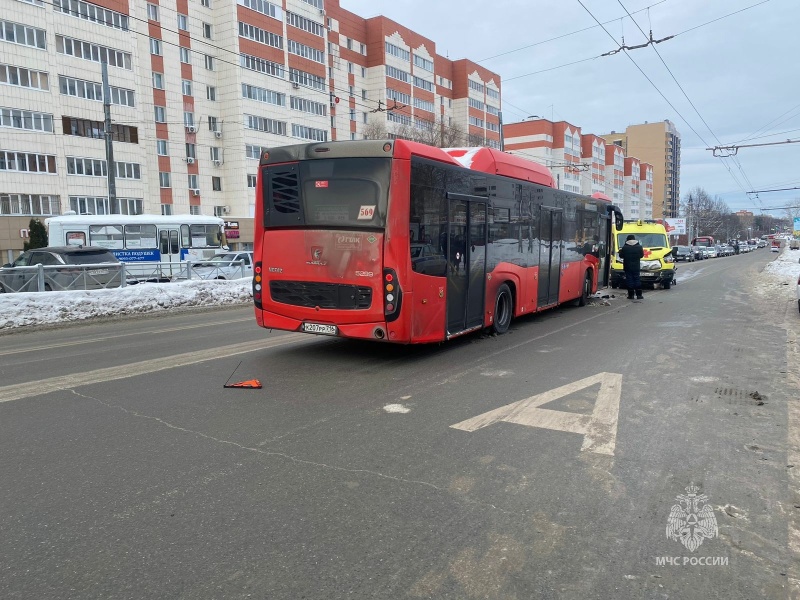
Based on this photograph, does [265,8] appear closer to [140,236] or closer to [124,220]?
[124,220]

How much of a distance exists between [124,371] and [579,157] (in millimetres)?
102310

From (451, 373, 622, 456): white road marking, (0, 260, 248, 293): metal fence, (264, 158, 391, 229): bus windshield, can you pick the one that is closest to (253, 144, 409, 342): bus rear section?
(264, 158, 391, 229): bus windshield

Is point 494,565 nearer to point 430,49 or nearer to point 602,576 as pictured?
point 602,576

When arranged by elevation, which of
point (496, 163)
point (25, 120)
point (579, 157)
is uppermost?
point (579, 157)

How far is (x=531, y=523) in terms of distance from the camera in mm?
Result: 3453

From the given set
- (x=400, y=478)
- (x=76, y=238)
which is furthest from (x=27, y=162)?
(x=400, y=478)

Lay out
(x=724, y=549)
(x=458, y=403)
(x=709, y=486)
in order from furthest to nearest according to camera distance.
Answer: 1. (x=458, y=403)
2. (x=709, y=486)
3. (x=724, y=549)

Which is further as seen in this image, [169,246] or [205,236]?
[205,236]

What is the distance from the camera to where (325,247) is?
7.80 meters

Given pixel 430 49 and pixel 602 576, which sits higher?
pixel 430 49

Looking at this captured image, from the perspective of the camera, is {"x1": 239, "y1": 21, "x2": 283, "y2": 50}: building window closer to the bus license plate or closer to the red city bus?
the red city bus

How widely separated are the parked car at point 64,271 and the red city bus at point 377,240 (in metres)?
9.64

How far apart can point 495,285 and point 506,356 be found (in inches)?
74.6

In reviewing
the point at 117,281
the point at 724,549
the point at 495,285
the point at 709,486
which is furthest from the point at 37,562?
the point at 117,281
